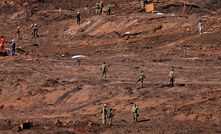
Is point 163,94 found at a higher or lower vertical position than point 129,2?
lower

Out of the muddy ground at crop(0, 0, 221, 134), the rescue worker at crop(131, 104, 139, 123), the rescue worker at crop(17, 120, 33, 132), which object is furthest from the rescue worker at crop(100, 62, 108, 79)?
the rescue worker at crop(17, 120, 33, 132)

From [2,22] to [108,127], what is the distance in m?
31.9

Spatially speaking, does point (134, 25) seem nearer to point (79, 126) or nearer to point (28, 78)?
point (28, 78)

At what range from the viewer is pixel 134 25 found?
4488 cm

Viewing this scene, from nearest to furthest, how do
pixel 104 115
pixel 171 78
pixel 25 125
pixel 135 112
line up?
pixel 104 115 → pixel 135 112 → pixel 25 125 → pixel 171 78

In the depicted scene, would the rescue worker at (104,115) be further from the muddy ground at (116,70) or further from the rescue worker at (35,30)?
the rescue worker at (35,30)

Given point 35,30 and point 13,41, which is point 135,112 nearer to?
point 13,41

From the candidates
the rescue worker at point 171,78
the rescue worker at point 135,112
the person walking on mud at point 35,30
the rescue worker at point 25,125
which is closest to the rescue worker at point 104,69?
the rescue worker at point 171,78

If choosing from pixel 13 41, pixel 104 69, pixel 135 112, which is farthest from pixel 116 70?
pixel 13 41

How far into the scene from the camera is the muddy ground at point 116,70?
25.7 meters

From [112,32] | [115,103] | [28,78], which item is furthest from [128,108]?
[112,32]

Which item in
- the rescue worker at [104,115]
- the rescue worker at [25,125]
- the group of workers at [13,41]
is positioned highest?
the group of workers at [13,41]

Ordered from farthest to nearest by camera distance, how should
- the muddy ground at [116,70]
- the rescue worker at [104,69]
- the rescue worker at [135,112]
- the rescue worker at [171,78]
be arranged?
the rescue worker at [104,69] < the rescue worker at [171,78] < the muddy ground at [116,70] < the rescue worker at [135,112]

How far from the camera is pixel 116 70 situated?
34938 mm
